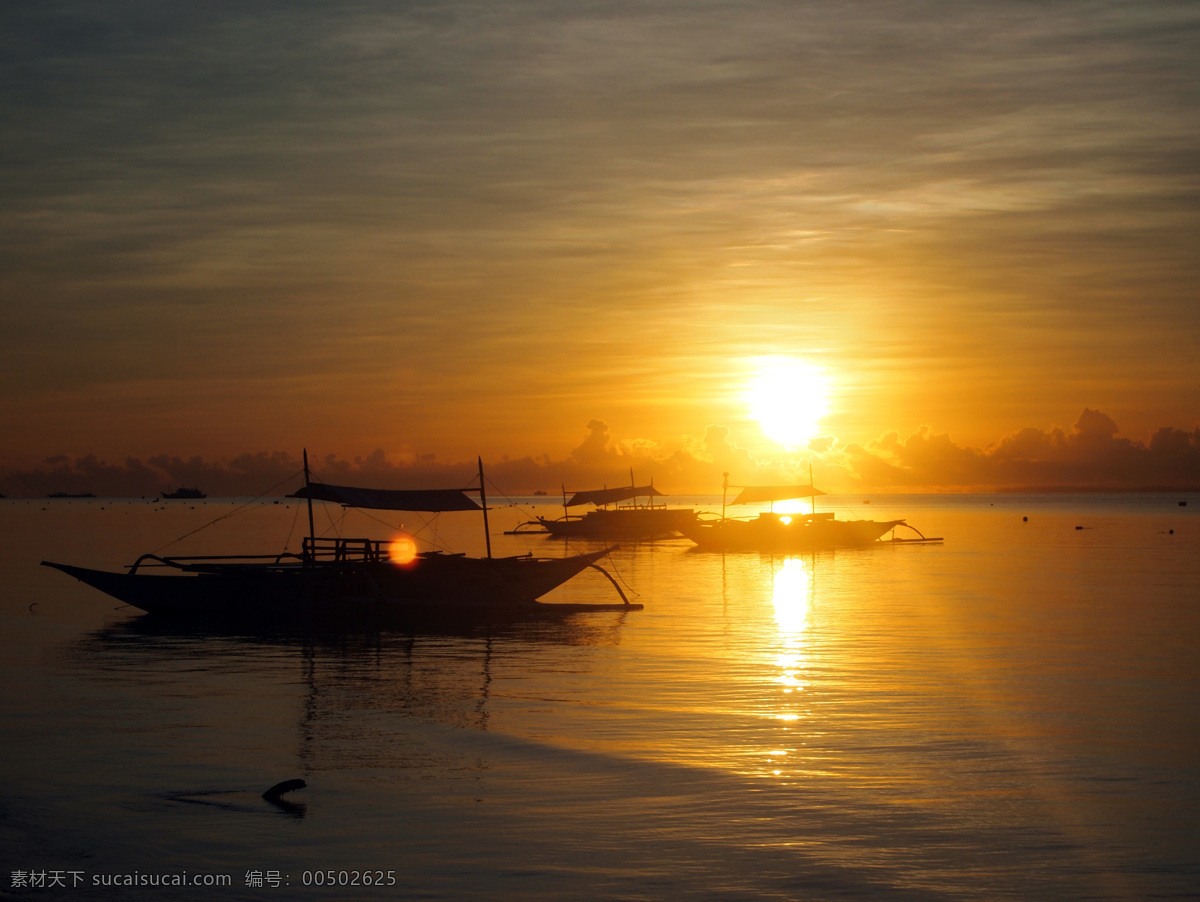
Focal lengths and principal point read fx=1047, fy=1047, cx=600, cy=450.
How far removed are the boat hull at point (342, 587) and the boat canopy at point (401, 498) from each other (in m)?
2.64

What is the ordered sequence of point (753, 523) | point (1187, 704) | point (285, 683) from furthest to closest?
point (753, 523) → point (285, 683) → point (1187, 704)

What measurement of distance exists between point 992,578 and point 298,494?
40440mm

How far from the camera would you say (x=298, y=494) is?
39.4 meters

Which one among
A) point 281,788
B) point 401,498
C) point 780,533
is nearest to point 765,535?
point 780,533

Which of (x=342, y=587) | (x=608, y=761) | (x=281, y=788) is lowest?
(x=608, y=761)

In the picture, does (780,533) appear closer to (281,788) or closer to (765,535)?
(765,535)

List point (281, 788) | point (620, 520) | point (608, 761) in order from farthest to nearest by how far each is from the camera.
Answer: point (620, 520)
point (608, 761)
point (281, 788)

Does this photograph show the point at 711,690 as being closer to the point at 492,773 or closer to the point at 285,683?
the point at 492,773

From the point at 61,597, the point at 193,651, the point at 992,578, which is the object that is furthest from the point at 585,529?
the point at 193,651

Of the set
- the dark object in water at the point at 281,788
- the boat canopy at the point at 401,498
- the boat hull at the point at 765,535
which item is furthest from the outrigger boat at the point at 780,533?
the dark object in water at the point at 281,788

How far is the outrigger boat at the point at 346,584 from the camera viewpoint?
38.3 meters

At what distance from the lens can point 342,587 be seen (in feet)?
126

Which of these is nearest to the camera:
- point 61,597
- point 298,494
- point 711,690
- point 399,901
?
point 399,901

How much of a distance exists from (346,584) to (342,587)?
178 mm
